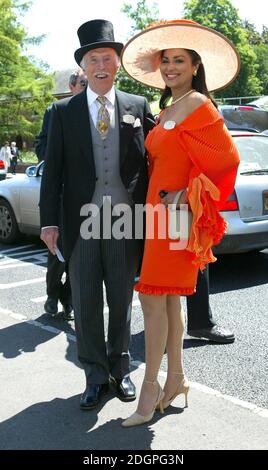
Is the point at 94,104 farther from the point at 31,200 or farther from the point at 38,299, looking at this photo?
the point at 31,200

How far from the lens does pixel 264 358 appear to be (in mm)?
4020

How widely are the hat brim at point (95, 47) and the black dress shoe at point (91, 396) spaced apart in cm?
192

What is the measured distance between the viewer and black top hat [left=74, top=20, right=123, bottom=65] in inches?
128

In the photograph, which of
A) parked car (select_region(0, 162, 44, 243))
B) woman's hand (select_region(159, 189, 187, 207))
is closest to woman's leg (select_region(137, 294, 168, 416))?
woman's hand (select_region(159, 189, 187, 207))

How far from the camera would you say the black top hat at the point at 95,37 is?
3.25m

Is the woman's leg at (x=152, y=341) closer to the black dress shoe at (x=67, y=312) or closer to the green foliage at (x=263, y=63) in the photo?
the black dress shoe at (x=67, y=312)

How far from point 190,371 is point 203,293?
71 cm

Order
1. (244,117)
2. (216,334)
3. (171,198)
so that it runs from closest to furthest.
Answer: (171,198) → (216,334) → (244,117)

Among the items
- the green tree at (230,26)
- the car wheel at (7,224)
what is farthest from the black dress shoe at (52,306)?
the green tree at (230,26)

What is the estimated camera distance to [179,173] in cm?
304

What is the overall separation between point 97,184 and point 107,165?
0.12 m

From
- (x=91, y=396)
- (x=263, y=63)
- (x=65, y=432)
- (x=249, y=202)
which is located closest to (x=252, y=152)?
(x=249, y=202)

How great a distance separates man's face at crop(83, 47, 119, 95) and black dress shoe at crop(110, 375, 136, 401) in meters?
1.71

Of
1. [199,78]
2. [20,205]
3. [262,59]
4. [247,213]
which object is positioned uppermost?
[262,59]
